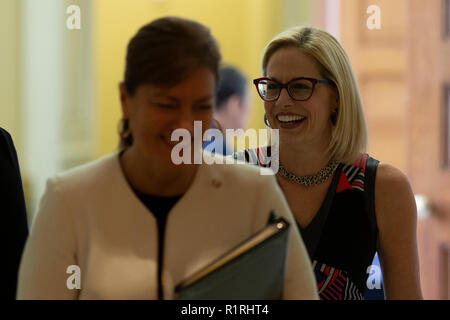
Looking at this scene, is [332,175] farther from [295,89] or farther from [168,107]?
[168,107]

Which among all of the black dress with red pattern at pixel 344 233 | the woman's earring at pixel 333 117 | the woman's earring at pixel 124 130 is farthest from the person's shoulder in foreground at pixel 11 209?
the woman's earring at pixel 333 117

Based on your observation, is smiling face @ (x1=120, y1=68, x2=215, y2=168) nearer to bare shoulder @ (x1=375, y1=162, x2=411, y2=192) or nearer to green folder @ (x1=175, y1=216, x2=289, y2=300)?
green folder @ (x1=175, y1=216, x2=289, y2=300)

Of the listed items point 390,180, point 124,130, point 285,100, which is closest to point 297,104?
point 285,100

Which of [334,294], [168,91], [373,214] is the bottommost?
[334,294]

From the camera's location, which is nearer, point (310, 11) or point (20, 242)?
point (20, 242)

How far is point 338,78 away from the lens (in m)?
1.28

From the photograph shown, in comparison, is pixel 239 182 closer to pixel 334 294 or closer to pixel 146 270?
pixel 146 270

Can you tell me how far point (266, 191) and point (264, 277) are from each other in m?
0.12

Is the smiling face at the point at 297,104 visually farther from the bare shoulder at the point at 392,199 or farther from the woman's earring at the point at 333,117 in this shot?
the bare shoulder at the point at 392,199

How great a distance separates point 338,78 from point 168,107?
55 centimetres

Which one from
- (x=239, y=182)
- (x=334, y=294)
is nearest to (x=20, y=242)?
(x=239, y=182)

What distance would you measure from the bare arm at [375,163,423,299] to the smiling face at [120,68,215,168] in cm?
57

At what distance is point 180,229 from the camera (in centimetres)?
88
